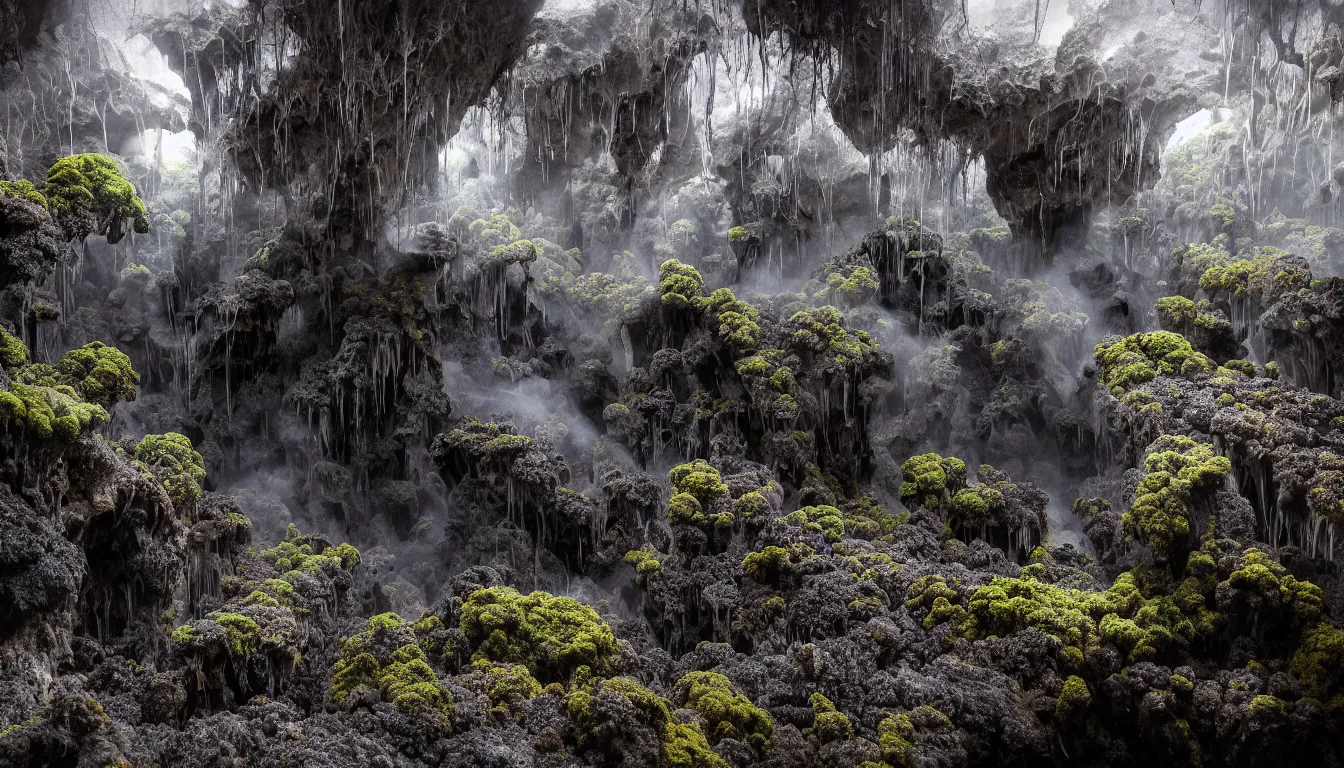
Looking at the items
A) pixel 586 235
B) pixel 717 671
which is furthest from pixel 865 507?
pixel 586 235

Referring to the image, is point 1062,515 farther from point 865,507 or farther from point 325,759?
point 325,759

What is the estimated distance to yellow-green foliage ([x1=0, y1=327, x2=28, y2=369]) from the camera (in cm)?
1288

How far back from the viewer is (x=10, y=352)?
12.9 meters

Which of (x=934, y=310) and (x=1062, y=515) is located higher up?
(x=934, y=310)

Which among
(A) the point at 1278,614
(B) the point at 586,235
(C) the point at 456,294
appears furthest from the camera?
(B) the point at 586,235

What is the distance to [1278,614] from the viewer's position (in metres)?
15.3

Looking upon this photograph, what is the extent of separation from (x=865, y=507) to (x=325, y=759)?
12814 mm

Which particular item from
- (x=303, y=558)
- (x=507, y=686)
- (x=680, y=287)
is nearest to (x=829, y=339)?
(x=680, y=287)

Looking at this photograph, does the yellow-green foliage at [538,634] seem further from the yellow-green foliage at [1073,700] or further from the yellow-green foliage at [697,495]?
the yellow-green foliage at [1073,700]

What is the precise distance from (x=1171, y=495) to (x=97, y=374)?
15.3m

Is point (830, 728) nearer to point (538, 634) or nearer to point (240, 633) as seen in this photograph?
point (538, 634)

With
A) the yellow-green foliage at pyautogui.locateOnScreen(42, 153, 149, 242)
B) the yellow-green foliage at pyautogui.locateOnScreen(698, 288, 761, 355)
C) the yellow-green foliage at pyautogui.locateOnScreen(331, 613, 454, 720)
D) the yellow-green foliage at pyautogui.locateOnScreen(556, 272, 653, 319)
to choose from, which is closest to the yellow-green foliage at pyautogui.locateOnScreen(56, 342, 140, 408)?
the yellow-green foliage at pyautogui.locateOnScreen(42, 153, 149, 242)

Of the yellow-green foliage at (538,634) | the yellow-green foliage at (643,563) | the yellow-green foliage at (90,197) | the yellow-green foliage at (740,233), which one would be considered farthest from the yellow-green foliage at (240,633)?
the yellow-green foliage at (740,233)

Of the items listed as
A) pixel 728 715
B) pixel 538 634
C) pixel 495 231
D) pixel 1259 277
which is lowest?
pixel 728 715
